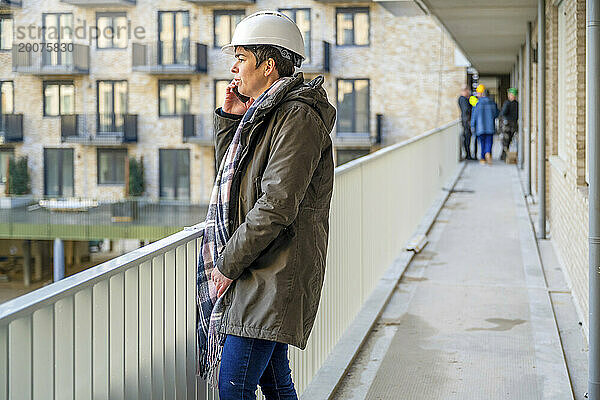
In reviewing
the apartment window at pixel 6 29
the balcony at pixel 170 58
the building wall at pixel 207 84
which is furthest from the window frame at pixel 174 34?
the apartment window at pixel 6 29

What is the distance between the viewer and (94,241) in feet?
186

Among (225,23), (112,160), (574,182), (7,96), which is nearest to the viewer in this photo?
(574,182)

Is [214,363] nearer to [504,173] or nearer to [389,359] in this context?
[389,359]

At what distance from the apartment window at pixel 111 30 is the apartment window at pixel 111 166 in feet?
16.8

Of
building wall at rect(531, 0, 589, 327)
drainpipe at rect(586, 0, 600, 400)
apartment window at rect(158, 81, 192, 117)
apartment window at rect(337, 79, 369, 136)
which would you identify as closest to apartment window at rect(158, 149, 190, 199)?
apartment window at rect(158, 81, 192, 117)

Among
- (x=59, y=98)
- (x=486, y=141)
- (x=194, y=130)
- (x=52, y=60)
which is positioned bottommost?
(x=486, y=141)

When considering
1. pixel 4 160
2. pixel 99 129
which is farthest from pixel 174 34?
pixel 4 160

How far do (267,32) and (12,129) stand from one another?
157 ft

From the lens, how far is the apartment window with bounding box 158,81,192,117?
4030cm

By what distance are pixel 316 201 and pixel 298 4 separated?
36070mm

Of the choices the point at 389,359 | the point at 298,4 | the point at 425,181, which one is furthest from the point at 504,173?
the point at 298,4

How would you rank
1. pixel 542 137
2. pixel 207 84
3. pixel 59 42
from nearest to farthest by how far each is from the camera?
1. pixel 542 137
2. pixel 207 84
3. pixel 59 42

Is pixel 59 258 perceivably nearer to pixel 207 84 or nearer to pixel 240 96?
pixel 207 84

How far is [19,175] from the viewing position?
156 feet
